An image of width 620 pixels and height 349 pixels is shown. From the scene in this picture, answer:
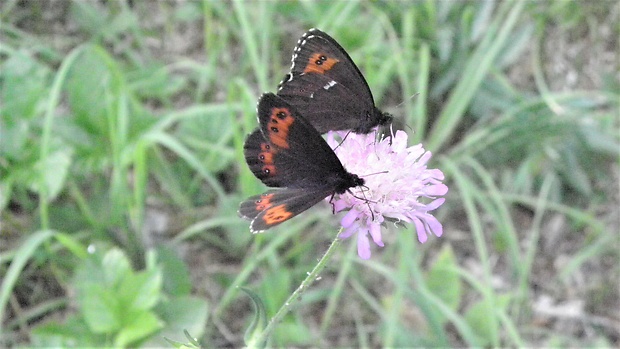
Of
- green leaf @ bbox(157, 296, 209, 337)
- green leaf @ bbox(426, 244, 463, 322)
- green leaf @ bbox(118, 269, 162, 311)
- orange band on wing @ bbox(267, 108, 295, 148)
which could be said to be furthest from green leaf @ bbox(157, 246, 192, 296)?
orange band on wing @ bbox(267, 108, 295, 148)

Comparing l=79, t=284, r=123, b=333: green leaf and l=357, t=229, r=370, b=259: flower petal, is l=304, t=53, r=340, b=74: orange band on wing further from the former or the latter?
l=79, t=284, r=123, b=333: green leaf

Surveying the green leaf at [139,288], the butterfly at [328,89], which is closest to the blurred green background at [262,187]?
the green leaf at [139,288]

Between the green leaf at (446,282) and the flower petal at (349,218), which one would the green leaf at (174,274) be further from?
the flower petal at (349,218)

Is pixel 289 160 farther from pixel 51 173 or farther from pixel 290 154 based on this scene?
pixel 51 173

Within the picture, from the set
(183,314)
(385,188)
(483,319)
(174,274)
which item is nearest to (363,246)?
(385,188)

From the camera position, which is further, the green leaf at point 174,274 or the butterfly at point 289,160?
the green leaf at point 174,274
